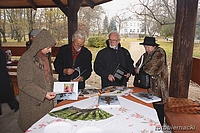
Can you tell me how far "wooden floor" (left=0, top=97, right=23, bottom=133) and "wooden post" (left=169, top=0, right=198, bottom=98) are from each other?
2.69m

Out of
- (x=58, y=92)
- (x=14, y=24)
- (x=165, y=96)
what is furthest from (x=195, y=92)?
(x=14, y=24)

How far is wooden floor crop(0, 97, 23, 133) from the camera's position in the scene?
2783 mm

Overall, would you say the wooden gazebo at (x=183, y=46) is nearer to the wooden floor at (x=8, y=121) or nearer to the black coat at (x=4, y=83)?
the wooden floor at (x=8, y=121)

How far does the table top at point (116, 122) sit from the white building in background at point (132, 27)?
19.5ft

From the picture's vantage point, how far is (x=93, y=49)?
8750mm

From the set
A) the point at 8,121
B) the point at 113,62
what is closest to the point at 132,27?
the point at 113,62

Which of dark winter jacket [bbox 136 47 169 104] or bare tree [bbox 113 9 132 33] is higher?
bare tree [bbox 113 9 132 33]

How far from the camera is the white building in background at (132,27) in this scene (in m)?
7.21

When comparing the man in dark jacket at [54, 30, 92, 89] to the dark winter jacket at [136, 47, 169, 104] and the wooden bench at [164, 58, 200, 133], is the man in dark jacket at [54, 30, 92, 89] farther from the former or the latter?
the wooden bench at [164, 58, 200, 133]

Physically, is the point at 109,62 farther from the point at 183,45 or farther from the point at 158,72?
the point at 183,45

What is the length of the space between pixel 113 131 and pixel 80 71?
141 centimetres

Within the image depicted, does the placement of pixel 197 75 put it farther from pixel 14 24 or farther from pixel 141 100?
pixel 14 24

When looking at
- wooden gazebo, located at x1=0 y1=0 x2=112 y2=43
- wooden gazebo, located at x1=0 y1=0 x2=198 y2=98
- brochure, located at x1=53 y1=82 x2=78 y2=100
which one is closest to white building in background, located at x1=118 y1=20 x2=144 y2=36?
wooden gazebo, located at x1=0 y1=0 x2=112 y2=43

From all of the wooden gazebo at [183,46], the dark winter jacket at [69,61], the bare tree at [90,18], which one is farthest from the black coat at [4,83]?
the bare tree at [90,18]
